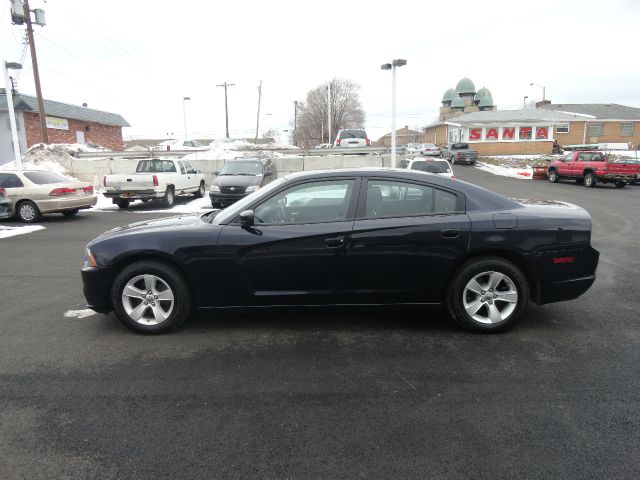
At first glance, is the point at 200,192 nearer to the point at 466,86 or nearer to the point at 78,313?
the point at 78,313

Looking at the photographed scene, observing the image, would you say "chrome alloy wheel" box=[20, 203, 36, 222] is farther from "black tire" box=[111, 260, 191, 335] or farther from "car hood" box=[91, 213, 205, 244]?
"black tire" box=[111, 260, 191, 335]

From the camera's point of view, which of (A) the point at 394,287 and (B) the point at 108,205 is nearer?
(A) the point at 394,287

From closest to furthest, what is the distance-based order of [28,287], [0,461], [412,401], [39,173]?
1. [0,461]
2. [412,401]
3. [28,287]
4. [39,173]

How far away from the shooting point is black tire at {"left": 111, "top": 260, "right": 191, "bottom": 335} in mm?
4531

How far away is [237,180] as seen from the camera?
16.0 meters

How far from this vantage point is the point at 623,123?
170 feet

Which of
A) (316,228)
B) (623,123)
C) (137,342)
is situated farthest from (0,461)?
(623,123)

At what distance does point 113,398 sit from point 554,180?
28.0 m

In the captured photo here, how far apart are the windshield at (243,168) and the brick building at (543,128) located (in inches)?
1355

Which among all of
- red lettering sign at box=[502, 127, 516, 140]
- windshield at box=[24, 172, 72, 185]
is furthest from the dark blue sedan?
red lettering sign at box=[502, 127, 516, 140]

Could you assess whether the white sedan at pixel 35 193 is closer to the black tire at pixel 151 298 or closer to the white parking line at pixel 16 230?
the white parking line at pixel 16 230

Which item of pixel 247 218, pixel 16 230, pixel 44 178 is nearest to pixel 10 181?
pixel 44 178

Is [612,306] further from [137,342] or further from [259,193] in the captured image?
[137,342]

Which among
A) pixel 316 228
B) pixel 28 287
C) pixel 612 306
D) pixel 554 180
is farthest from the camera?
pixel 554 180
